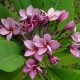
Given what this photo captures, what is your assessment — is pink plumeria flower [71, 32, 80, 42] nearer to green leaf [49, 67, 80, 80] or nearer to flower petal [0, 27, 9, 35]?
green leaf [49, 67, 80, 80]

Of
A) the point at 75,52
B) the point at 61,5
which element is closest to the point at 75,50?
the point at 75,52

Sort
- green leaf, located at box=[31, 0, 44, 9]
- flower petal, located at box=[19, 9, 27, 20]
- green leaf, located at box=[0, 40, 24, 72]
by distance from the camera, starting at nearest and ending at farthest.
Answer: green leaf, located at box=[0, 40, 24, 72], flower petal, located at box=[19, 9, 27, 20], green leaf, located at box=[31, 0, 44, 9]

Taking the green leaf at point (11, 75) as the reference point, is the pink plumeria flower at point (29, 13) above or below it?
above

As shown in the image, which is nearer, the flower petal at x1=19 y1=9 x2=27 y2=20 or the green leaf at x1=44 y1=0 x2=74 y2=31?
the flower petal at x1=19 y1=9 x2=27 y2=20

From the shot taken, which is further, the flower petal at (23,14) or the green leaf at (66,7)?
the green leaf at (66,7)

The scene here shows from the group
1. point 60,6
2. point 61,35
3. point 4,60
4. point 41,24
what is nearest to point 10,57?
point 4,60

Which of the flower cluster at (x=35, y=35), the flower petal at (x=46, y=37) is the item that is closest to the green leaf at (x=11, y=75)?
the flower cluster at (x=35, y=35)

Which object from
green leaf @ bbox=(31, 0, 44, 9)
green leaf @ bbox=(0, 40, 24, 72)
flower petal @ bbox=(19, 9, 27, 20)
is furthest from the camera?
green leaf @ bbox=(31, 0, 44, 9)

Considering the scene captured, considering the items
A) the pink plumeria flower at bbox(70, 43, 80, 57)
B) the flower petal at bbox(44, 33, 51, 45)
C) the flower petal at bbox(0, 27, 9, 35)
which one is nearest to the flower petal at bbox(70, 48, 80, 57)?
the pink plumeria flower at bbox(70, 43, 80, 57)

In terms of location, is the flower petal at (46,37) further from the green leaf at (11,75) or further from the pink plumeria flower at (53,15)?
the green leaf at (11,75)
